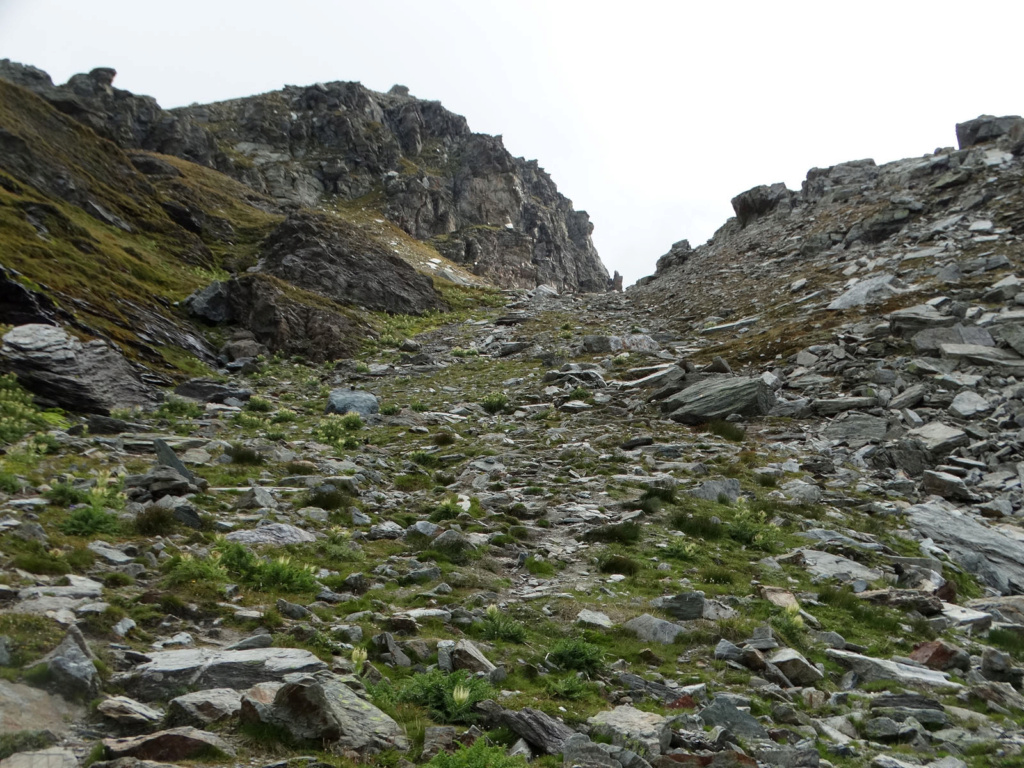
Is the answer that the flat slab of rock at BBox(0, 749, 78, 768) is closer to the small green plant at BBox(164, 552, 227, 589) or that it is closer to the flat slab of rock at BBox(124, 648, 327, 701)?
the flat slab of rock at BBox(124, 648, 327, 701)

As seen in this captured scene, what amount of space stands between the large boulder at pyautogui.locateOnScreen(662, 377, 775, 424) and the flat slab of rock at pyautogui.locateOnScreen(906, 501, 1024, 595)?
6968mm

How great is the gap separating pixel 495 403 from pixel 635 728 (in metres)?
17.5

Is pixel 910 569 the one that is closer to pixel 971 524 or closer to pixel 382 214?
pixel 971 524

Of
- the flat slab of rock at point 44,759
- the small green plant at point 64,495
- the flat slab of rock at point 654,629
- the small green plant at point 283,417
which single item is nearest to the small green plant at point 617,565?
the flat slab of rock at point 654,629

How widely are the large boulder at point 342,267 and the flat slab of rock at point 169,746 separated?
38860 millimetres

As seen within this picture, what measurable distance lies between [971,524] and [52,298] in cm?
2542

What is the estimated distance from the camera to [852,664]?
8102 mm

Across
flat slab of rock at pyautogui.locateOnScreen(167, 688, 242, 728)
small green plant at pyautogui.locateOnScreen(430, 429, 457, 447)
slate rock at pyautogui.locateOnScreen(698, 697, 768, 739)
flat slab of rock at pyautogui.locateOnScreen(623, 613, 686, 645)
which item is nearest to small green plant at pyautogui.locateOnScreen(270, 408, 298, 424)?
A: small green plant at pyautogui.locateOnScreen(430, 429, 457, 447)

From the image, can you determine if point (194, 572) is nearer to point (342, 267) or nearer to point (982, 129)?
point (342, 267)

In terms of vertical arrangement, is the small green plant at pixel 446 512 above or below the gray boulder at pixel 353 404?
below

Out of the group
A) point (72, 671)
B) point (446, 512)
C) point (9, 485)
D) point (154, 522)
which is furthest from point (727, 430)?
point (72, 671)

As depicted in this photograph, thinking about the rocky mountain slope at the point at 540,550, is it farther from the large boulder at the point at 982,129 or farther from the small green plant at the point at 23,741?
the large boulder at the point at 982,129

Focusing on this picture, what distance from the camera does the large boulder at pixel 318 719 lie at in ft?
17.8

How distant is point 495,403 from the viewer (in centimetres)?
2342
